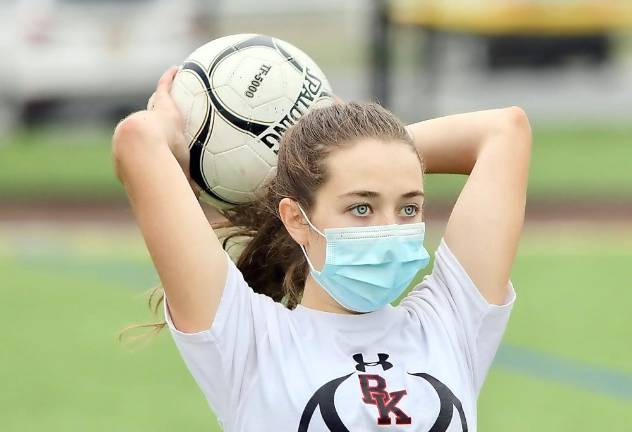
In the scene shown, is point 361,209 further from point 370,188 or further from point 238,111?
point 238,111

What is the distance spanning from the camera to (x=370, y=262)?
3.22 metres

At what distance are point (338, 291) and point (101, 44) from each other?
1565cm

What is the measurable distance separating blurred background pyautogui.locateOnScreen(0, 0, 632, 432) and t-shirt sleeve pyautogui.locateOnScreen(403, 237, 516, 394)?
89cm

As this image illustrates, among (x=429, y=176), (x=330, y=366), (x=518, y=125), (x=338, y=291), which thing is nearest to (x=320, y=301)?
(x=338, y=291)

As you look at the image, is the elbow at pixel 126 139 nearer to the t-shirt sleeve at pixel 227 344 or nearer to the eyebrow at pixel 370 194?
the t-shirt sleeve at pixel 227 344

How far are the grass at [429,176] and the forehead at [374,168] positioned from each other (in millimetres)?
10634

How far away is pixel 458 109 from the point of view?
21.0m

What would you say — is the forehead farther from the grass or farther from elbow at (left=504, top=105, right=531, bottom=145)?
the grass

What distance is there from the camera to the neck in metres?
3.35

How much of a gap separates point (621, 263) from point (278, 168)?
7.93 metres

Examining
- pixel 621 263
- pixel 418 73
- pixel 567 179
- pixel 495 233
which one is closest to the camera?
pixel 495 233

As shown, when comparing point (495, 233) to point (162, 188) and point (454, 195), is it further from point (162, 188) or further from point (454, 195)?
point (454, 195)

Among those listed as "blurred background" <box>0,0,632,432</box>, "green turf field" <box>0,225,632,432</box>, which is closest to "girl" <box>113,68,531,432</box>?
"blurred background" <box>0,0,632,432</box>

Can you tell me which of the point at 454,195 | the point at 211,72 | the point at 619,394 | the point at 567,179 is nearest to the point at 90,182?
the point at 454,195
